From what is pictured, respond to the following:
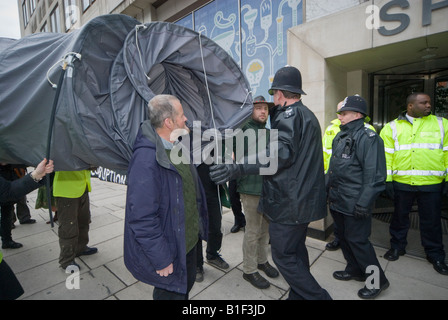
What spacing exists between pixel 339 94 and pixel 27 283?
5.32 m

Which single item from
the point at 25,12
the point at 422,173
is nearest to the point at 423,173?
the point at 422,173

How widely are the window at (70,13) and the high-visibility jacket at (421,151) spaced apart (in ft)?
47.6

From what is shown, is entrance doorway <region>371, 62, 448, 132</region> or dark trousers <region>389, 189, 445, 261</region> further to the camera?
entrance doorway <region>371, 62, 448, 132</region>

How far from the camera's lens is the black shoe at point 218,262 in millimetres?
3143

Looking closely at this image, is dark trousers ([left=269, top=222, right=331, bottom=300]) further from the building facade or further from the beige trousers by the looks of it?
the building facade

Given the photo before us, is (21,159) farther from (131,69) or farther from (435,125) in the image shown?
(435,125)

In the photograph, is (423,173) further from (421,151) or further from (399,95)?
(399,95)

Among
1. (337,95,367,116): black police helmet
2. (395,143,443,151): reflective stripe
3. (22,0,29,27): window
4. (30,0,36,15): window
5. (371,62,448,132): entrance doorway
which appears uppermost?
(22,0,29,27): window

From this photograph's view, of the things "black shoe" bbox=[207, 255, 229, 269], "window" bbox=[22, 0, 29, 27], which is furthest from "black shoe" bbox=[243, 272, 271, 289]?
"window" bbox=[22, 0, 29, 27]

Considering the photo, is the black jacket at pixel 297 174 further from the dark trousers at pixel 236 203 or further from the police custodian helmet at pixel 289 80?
the dark trousers at pixel 236 203

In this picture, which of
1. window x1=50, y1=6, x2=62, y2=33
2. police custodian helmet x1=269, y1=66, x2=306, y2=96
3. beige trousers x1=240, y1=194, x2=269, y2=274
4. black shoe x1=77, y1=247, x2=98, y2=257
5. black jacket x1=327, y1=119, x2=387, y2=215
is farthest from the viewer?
window x1=50, y1=6, x2=62, y2=33

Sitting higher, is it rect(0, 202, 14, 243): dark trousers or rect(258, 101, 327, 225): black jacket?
rect(258, 101, 327, 225): black jacket

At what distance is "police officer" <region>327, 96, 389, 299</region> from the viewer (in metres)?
2.50

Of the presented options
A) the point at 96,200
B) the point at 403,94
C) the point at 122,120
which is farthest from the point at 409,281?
the point at 96,200
